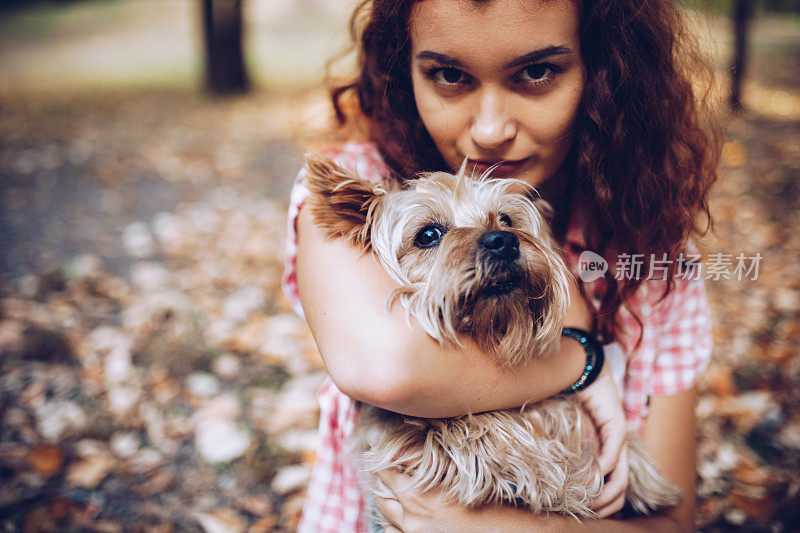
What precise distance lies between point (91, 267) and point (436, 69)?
14.6ft

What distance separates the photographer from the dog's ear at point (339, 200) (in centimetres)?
174

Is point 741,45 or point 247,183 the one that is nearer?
point 247,183

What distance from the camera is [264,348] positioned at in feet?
13.4

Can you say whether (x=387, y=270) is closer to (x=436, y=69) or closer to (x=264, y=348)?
(x=436, y=69)

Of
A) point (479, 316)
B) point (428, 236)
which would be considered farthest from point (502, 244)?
point (428, 236)

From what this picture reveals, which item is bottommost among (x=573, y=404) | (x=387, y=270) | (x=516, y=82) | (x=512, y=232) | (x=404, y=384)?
(x=573, y=404)

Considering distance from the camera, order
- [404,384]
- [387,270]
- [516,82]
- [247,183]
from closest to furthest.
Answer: [404,384] < [516,82] < [387,270] < [247,183]

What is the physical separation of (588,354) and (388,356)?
2.64 ft

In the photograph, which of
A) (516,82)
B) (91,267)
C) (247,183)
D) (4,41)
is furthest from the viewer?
(4,41)

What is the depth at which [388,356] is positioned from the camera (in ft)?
4.82

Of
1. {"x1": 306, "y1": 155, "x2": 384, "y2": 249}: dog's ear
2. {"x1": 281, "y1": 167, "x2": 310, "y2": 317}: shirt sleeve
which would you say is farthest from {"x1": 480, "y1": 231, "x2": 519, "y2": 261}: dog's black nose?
{"x1": 281, "y1": 167, "x2": 310, "y2": 317}: shirt sleeve

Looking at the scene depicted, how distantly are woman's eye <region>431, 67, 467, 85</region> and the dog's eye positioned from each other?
0.52m

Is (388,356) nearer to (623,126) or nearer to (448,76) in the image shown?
(448,76)

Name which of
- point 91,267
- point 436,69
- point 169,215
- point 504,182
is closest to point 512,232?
point 504,182
